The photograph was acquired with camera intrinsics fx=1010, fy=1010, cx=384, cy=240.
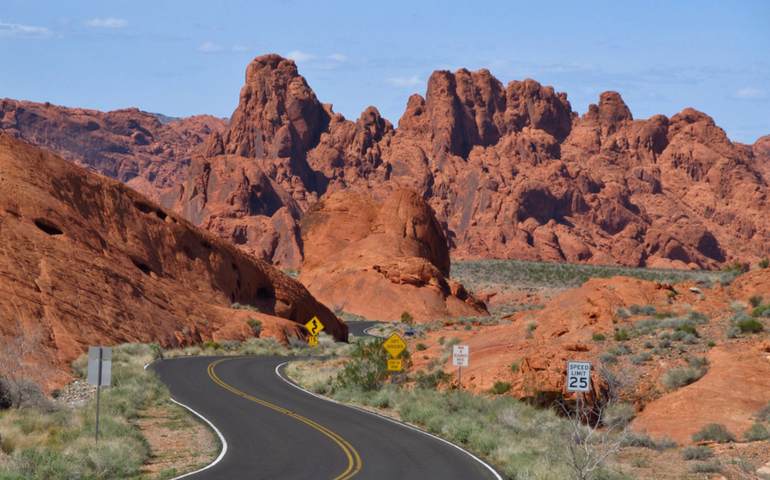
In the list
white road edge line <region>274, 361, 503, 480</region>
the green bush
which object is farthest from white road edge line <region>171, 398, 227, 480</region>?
the green bush

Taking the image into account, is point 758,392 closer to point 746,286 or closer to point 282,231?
point 746,286

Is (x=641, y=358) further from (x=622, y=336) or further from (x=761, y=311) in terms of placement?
(x=761, y=311)

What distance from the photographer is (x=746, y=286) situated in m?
Result: 47.2

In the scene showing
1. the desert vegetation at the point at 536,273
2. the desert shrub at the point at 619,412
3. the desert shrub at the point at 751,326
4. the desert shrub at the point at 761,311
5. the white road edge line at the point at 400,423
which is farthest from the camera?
the desert vegetation at the point at 536,273

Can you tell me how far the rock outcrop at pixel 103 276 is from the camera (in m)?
40.1

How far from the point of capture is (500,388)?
3550 cm

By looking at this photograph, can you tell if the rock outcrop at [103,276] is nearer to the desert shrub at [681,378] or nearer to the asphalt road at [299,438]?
the asphalt road at [299,438]

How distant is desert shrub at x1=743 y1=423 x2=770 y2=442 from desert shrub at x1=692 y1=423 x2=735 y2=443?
1.46ft

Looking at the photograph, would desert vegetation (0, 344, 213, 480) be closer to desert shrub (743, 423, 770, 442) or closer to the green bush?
the green bush

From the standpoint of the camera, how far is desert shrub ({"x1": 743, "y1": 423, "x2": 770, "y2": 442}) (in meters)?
26.5

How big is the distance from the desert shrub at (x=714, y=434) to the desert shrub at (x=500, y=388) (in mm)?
8575

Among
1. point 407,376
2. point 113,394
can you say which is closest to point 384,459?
point 113,394

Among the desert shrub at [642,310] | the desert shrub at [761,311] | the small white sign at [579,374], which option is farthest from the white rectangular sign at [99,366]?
the desert shrub at [642,310]

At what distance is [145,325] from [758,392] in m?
29.7
